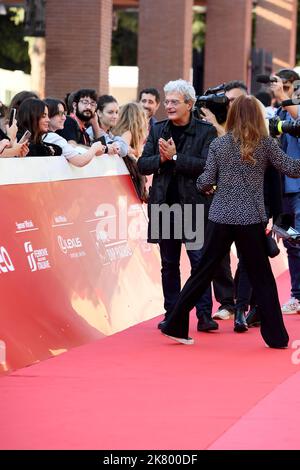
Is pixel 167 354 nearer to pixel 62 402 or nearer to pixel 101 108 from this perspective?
pixel 62 402

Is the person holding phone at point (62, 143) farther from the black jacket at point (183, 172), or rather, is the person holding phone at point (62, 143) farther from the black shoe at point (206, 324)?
the black shoe at point (206, 324)

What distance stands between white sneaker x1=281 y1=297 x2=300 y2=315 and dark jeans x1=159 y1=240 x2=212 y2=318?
1669 millimetres

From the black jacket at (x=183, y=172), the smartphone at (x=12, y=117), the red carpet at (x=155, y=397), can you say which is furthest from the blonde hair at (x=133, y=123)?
the red carpet at (x=155, y=397)

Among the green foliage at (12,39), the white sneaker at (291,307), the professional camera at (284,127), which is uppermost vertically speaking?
the green foliage at (12,39)

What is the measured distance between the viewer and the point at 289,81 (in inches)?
481

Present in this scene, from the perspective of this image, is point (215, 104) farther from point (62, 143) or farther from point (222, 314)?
point (222, 314)

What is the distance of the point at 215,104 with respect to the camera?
10.9 meters

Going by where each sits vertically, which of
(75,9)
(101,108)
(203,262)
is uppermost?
(75,9)

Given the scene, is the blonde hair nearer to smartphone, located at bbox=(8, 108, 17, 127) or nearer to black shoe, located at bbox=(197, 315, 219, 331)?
smartphone, located at bbox=(8, 108, 17, 127)

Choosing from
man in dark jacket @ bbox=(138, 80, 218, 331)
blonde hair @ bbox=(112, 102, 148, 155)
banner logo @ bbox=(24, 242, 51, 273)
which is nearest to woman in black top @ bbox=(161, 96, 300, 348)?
man in dark jacket @ bbox=(138, 80, 218, 331)

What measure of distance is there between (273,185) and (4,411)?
4013 millimetres

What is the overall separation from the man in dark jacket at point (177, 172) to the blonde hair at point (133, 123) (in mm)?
2110

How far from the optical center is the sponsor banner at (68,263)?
8719 millimetres
